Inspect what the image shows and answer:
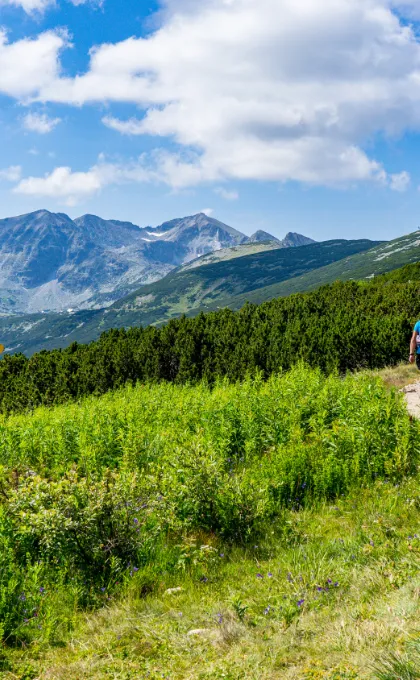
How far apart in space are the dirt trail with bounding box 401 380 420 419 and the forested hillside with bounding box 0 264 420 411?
341cm

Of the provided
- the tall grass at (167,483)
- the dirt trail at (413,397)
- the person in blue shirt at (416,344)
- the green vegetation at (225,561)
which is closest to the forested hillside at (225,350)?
the person in blue shirt at (416,344)

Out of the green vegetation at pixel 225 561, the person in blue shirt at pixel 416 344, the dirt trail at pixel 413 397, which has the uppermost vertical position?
the person in blue shirt at pixel 416 344

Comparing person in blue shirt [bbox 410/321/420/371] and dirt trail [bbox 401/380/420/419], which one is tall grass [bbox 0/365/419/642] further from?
person in blue shirt [bbox 410/321/420/371]

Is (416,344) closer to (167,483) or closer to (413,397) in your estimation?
(413,397)

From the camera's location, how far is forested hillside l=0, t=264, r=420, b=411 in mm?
16359

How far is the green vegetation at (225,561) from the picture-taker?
3.39m

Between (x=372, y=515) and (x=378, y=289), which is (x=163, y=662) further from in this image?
(x=378, y=289)

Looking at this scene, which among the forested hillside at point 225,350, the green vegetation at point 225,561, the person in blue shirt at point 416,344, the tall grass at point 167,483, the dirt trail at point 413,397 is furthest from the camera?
the forested hillside at point 225,350

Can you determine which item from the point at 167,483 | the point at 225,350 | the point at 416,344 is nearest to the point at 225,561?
the point at 167,483

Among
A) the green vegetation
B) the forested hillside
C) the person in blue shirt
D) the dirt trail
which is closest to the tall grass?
the green vegetation

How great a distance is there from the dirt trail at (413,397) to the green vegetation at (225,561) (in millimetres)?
2078

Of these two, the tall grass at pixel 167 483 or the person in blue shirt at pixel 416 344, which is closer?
the tall grass at pixel 167 483

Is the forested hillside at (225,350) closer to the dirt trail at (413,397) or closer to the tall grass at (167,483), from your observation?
the dirt trail at (413,397)

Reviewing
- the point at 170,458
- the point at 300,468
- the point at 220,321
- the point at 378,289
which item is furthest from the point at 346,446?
the point at 378,289
